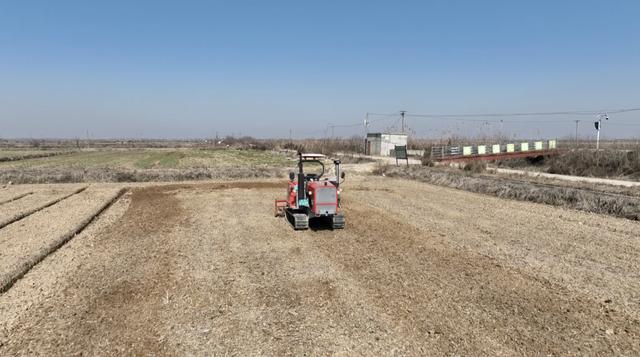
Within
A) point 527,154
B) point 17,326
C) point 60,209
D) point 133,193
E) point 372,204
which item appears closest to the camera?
point 17,326

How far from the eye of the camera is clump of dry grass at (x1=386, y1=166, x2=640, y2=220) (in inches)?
512

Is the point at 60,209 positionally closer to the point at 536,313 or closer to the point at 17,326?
the point at 17,326

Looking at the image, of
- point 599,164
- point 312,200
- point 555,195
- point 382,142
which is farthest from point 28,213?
point 382,142

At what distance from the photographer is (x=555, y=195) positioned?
15.3 metres

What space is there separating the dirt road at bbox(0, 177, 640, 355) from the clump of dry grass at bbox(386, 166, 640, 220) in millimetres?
1539

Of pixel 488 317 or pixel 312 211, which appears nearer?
pixel 488 317

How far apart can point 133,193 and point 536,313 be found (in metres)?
16.7

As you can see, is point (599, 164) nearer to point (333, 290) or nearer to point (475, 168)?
point (475, 168)

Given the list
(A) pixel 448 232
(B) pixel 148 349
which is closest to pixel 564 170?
(A) pixel 448 232

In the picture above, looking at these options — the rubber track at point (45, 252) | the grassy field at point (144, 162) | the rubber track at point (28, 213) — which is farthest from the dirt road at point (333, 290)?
the grassy field at point (144, 162)

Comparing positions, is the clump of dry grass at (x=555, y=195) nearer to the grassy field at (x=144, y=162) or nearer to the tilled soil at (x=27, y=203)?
the grassy field at (x=144, y=162)

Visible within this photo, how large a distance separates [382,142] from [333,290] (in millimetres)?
42795

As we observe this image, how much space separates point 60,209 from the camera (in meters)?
13.9

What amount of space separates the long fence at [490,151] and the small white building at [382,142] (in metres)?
13.6
